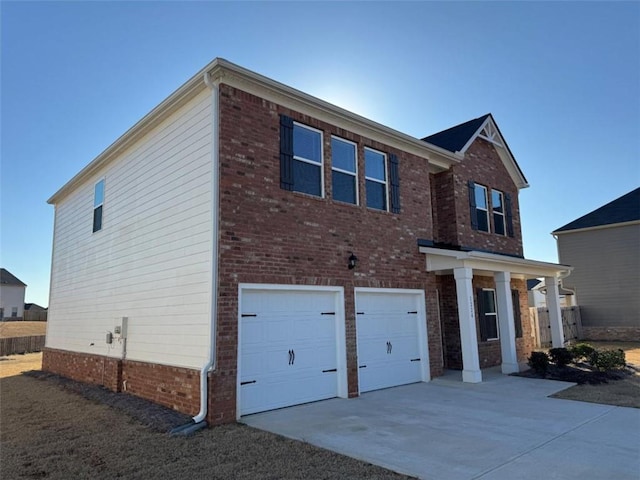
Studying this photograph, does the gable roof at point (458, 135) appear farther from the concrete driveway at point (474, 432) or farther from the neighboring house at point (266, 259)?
the concrete driveway at point (474, 432)

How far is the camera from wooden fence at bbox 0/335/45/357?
22.8m

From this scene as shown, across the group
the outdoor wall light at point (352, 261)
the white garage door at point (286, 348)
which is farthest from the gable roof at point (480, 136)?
the white garage door at point (286, 348)

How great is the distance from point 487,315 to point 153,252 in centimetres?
1008

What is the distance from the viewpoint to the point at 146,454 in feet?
17.9

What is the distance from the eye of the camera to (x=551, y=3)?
10.5 m

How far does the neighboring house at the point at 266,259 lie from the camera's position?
24.6ft

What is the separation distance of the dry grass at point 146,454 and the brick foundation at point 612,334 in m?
22.6

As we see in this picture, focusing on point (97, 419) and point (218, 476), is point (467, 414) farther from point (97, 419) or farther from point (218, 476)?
point (97, 419)

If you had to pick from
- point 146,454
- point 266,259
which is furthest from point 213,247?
point 146,454

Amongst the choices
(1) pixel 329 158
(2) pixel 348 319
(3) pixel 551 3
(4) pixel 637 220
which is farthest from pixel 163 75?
(4) pixel 637 220

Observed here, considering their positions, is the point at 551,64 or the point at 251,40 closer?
the point at 251,40

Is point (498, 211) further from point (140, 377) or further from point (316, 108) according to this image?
point (140, 377)

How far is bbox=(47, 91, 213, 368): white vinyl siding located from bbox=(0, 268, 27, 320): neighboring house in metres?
43.6

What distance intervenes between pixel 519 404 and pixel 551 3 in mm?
9404
